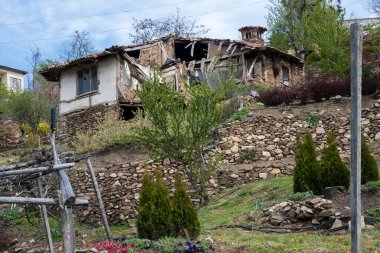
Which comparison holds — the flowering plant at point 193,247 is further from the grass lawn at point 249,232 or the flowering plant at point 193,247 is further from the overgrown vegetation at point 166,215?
the overgrown vegetation at point 166,215

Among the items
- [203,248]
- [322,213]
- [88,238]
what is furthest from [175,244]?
[88,238]

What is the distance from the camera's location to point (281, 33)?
35.7m

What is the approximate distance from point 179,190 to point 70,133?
1603cm

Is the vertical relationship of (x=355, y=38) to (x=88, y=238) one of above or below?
above

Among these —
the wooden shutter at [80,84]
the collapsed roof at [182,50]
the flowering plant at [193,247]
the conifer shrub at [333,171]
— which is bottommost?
the flowering plant at [193,247]

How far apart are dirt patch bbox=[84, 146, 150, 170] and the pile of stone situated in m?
8.00

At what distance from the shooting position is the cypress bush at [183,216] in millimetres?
10125

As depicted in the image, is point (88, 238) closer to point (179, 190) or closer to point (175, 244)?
point (179, 190)

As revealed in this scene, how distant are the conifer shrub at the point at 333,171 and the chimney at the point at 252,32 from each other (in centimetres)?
2048

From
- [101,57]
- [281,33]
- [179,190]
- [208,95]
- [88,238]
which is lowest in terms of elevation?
[88,238]

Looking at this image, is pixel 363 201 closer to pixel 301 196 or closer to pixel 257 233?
pixel 301 196

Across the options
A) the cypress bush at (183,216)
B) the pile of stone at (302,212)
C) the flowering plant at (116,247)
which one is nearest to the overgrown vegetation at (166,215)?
the cypress bush at (183,216)

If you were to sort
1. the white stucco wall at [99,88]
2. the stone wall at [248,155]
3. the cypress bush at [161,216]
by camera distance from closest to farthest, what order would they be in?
the cypress bush at [161,216] → the stone wall at [248,155] → the white stucco wall at [99,88]

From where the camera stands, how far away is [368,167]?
11.8m
